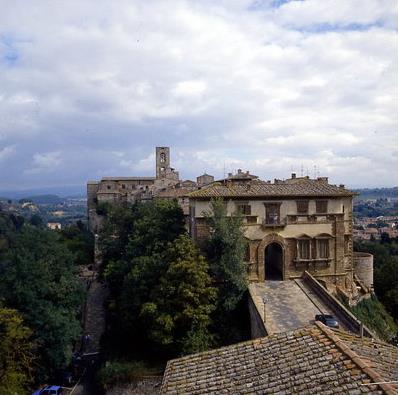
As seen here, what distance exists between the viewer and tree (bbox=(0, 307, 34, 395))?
836 inches

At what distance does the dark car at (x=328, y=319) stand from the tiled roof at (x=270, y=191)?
9.62m

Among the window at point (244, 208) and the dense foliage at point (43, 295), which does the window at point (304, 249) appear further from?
the dense foliage at point (43, 295)

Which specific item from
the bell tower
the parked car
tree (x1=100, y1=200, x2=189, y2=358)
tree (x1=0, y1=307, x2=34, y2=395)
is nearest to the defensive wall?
tree (x1=100, y1=200, x2=189, y2=358)

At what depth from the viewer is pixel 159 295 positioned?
23.3m

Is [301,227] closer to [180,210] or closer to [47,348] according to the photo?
[180,210]

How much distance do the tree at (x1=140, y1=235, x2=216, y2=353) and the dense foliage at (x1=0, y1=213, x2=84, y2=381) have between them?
5682 mm

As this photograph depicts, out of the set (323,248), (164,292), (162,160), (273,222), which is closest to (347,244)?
(323,248)

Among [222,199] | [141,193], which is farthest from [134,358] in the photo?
[141,193]

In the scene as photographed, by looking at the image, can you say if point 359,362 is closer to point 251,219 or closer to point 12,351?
point 12,351

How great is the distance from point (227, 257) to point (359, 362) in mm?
17858

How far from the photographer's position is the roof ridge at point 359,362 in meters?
6.21

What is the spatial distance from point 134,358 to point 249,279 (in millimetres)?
8983

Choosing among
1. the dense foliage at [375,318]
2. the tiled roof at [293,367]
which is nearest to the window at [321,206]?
the dense foliage at [375,318]

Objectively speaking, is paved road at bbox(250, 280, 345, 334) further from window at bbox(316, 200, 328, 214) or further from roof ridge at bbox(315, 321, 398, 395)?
roof ridge at bbox(315, 321, 398, 395)
